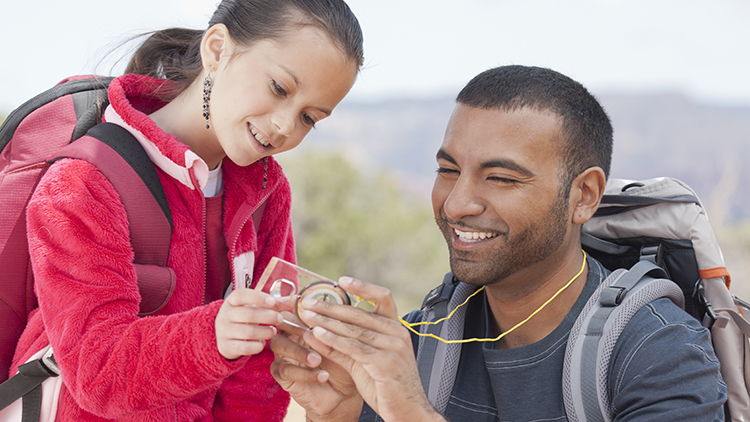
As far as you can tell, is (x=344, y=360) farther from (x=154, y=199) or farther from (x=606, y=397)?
(x=606, y=397)

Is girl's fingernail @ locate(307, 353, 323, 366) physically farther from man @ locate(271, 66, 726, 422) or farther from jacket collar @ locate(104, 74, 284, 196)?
jacket collar @ locate(104, 74, 284, 196)

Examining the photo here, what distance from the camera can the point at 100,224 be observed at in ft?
5.54

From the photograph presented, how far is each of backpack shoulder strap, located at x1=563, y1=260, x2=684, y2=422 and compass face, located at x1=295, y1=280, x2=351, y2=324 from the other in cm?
92

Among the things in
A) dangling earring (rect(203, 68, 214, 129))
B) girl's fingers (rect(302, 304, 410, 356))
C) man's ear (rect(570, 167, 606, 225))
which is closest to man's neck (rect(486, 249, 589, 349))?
man's ear (rect(570, 167, 606, 225))

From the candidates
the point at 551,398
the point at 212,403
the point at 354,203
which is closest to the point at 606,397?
the point at 551,398

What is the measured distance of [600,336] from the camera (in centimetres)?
207

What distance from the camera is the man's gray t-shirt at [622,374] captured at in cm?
187

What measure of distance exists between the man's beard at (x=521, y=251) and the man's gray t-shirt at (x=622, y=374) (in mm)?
271

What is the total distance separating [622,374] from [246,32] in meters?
1.78

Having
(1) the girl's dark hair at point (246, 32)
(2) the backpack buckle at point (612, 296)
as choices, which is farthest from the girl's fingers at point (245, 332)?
(2) the backpack buckle at point (612, 296)

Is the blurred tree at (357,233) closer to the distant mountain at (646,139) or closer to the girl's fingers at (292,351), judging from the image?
the distant mountain at (646,139)

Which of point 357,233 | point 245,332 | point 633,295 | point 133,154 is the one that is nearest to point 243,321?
point 245,332

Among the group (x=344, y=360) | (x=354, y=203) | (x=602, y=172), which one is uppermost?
(x=602, y=172)

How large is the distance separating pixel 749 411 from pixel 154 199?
2.31m
